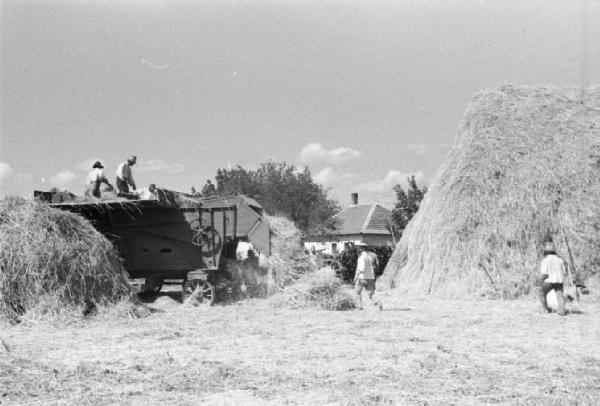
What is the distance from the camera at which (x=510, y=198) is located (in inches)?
647

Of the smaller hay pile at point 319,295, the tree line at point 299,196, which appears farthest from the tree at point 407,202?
the smaller hay pile at point 319,295

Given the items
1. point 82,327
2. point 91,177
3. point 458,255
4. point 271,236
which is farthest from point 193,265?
point 458,255

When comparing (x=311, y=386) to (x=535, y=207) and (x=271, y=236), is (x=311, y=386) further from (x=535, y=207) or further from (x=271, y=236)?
(x=535, y=207)

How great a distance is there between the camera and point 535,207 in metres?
16.0

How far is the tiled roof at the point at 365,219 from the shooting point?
48.7 meters

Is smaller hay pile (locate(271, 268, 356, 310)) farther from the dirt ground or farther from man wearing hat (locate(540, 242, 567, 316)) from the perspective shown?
man wearing hat (locate(540, 242, 567, 316))

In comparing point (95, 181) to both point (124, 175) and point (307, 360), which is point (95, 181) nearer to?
point (124, 175)

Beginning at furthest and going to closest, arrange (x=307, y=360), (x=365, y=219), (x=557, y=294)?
(x=365, y=219)
(x=557, y=294)
(x=307, y=360)

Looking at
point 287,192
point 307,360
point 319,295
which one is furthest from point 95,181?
point 287,192

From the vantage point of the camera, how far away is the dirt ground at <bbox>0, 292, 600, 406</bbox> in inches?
220

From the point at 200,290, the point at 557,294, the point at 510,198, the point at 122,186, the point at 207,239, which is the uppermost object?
the point at 122,186

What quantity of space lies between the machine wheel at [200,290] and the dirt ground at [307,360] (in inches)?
101

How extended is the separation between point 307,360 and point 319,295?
250 inches

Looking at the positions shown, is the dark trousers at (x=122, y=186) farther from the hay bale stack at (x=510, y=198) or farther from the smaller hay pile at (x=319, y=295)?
the hay bale stack at (x=510, y=198)
